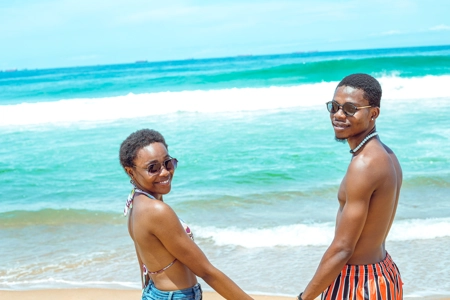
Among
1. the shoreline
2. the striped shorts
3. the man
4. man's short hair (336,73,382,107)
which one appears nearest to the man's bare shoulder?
the man

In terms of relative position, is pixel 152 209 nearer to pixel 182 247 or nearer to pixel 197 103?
pixel 182 247

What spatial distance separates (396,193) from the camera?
104 inches

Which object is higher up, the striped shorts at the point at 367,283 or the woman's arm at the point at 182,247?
the woman's arm at the point at 182,247

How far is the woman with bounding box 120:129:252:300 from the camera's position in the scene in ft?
8.25

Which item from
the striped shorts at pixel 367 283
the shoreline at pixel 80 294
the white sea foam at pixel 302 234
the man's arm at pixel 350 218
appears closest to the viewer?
the man's arm at pixel 350 218

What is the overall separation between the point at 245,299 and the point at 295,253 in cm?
286

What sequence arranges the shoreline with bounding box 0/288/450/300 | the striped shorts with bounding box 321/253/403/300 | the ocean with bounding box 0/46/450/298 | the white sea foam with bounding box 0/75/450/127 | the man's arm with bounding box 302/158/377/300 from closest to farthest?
the man's arm with bounding box 302/158/377/300, the striped shorts with bounding box 321/253/403/300, the shoreline with bounding box 0/288/450/300, the ocean with bounding box 0/46/450/298, the white sea foam with bounding box 0/75/450/127

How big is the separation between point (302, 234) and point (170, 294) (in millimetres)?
3412

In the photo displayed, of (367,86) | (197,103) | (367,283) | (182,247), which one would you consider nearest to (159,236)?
(182,247)

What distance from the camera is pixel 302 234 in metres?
5.82

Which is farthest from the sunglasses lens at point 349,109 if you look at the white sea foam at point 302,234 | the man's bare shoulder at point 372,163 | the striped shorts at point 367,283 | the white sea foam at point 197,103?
the white sea foam at point 197,103

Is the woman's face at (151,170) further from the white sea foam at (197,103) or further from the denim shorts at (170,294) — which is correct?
the white sea foam at (197,103)

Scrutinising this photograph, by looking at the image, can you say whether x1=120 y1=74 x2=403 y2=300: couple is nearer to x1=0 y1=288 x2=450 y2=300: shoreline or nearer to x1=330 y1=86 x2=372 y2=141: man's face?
x1=330 y1=86 x2=372 y2=141: man's face

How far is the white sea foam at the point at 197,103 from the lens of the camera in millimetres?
19719
